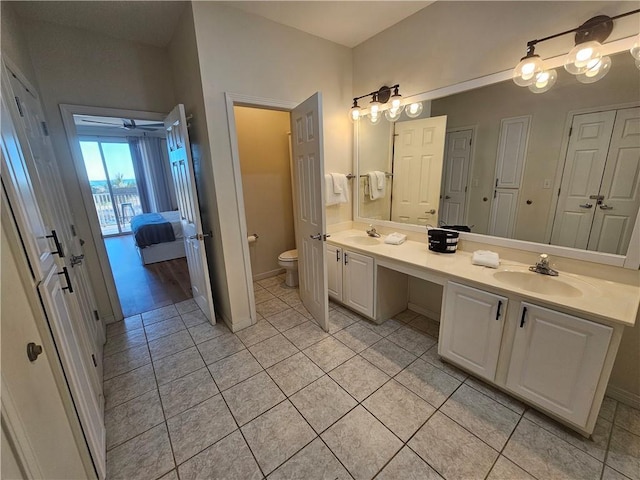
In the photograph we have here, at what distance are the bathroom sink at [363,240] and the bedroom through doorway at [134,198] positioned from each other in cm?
258

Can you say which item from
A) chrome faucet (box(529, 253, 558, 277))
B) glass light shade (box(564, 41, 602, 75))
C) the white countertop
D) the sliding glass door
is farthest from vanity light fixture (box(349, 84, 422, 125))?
the sliding glass door

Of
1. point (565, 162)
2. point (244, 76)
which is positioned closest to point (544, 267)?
point (565, 162)

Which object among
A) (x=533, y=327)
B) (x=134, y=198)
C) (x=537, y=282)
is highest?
(x=134, y=198)

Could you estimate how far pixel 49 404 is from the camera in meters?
0.97

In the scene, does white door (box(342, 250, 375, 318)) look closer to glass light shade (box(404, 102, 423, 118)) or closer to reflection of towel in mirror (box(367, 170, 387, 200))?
reflection of towel in mirror (box(367, 170, 387, 200))

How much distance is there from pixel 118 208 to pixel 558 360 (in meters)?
8.84

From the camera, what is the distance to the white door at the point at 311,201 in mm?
2100

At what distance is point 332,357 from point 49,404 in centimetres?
165

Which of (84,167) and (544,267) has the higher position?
(84,167)

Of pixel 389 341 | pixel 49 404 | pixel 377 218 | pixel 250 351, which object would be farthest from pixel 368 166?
pixel 49 404

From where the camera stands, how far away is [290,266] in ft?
11.1

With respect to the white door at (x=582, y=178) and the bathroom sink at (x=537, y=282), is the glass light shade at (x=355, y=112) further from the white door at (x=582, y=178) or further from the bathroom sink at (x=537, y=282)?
the bathroom sink at (x=537, y=282)

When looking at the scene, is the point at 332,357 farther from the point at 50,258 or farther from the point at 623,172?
the point at 623,172

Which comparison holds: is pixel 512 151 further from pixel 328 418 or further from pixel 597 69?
pixel 328 418
